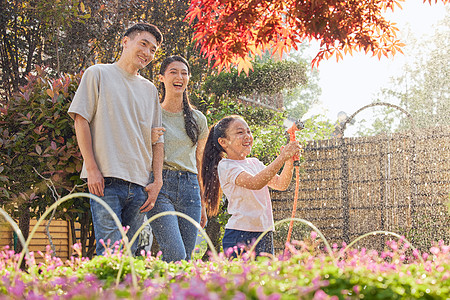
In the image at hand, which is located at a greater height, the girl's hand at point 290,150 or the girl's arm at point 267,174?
the girl's hand at point 290,150

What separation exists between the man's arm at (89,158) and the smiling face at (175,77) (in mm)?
790

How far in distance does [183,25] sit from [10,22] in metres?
2.63

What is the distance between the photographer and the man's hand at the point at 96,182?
8.59 ft

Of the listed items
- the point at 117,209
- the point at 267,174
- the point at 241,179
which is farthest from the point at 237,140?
the point at 117,209

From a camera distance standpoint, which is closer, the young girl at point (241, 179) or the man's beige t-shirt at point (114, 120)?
the man's beige t-shirt at point (114, 120)

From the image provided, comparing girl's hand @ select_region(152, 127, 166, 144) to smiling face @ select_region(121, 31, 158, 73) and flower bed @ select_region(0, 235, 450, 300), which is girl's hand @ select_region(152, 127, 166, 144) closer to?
smiling face @ select_region(121, 31, 158, 73)

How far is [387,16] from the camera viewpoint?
3.78 meters

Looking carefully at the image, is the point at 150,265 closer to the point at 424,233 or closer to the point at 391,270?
the point at 391,270

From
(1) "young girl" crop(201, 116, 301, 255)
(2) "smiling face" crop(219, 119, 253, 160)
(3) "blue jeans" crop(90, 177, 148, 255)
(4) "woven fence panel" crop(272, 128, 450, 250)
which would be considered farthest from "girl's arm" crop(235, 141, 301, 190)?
(4) "woven fence panel" crop(272, 128, 450, 250)

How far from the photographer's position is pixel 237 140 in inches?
128

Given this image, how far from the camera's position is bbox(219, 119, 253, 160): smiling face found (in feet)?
10.6

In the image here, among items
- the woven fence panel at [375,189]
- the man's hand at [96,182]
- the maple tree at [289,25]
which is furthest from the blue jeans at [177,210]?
the woven fence panel at [375,189]

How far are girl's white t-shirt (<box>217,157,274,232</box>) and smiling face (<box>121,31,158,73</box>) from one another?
0.76 meters

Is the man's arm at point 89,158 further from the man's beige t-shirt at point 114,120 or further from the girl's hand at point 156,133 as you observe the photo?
the girl's hand at point 156,133
